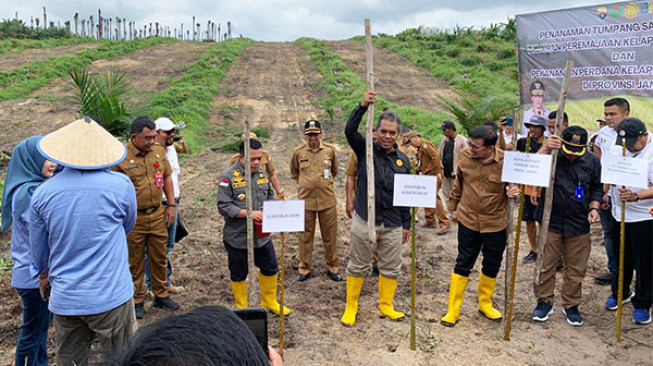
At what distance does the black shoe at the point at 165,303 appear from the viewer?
443cm

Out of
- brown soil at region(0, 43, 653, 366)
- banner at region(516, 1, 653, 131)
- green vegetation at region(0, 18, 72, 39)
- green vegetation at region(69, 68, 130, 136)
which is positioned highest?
green vegetation at region(0, 18, 72, 39)

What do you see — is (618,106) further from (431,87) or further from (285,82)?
(285,82)

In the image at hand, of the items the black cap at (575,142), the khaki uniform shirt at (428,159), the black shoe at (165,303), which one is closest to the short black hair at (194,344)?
the black shoe at (165,303)

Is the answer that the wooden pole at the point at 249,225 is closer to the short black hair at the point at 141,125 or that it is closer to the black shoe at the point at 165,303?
the short black hair at the point at 141,125

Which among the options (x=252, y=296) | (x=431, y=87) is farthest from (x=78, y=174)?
(x=431, y=87)

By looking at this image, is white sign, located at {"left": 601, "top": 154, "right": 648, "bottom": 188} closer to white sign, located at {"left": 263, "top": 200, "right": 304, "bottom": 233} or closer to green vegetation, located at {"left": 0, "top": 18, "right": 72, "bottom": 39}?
white sign, located at {"left": 263, "top": 200, "right": 304, "bottom": 233}

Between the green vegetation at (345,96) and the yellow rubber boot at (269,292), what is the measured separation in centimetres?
882

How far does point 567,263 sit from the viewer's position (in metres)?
4.25

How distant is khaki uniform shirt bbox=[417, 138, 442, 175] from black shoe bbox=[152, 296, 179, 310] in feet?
12.2

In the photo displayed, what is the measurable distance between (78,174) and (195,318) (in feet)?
5.91

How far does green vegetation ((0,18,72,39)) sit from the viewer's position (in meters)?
33.4

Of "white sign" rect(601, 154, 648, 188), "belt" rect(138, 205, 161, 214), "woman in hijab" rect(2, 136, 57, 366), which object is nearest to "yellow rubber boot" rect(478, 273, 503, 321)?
"white sign" rect(601, 154, 648, 188)

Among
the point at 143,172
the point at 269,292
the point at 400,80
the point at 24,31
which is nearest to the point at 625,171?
the point at 269,292

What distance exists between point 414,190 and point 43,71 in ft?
75.2
